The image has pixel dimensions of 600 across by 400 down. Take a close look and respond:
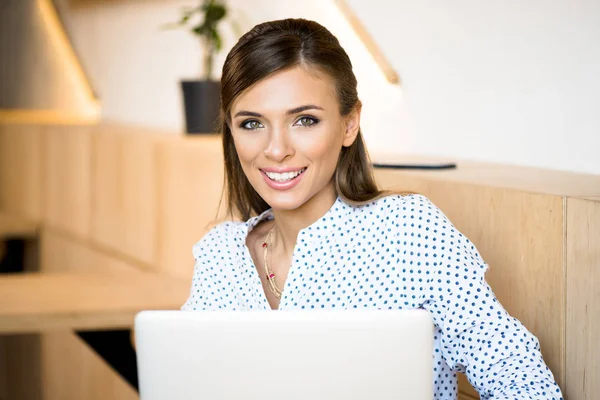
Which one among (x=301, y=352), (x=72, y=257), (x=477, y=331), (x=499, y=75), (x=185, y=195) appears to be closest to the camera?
(x=301, y=352)

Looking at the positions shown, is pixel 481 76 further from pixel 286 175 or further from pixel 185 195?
pixel 185 195

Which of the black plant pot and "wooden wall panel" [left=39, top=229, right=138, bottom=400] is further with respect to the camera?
the black plant pot

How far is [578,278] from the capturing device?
1377mm

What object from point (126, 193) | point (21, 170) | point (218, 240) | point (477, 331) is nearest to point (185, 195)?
point (126, 193)

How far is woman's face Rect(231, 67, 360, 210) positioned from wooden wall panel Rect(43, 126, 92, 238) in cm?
271

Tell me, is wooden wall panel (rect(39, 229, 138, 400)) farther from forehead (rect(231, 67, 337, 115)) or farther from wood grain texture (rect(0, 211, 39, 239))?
forehead (rect(231, 67, 337, 115))

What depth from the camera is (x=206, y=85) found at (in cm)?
327

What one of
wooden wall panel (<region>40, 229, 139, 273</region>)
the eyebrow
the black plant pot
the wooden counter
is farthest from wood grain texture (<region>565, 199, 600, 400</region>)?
wooden wall panel (<region>40, 229, 139, 273</region>)

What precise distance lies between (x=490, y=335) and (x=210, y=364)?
0.48m

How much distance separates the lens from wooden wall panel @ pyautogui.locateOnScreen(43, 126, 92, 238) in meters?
4.16

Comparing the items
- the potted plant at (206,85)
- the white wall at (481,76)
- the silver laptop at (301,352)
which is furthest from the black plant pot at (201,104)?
the silver laptop at (301,352)

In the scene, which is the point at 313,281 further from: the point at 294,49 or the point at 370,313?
the point at 370,313

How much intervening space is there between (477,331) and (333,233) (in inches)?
12.4

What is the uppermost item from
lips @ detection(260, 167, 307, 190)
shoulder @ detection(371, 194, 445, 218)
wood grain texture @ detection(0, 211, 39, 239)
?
lips @ detection(260, 167, 307, 190)
